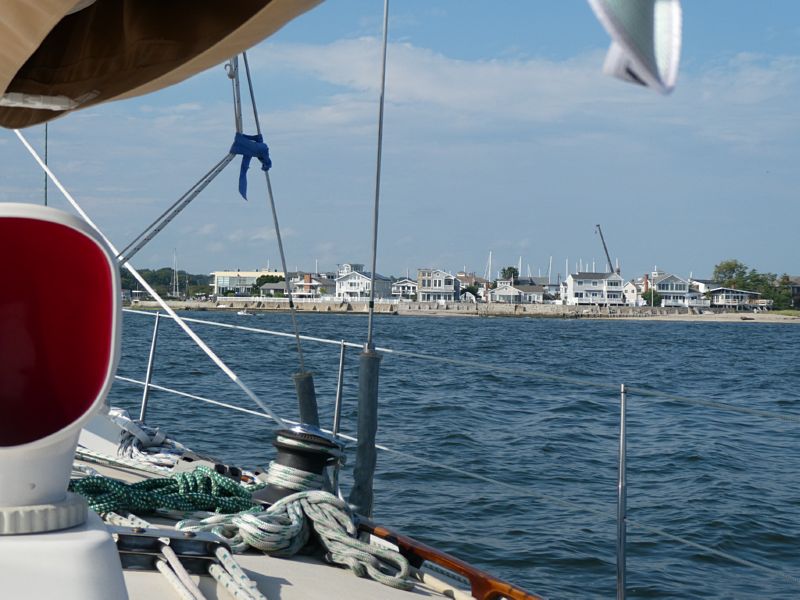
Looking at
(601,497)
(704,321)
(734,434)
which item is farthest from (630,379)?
(704,321)

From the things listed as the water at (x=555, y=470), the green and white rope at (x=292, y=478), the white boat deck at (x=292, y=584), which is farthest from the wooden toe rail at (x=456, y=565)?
the water at (x=555, y=470)

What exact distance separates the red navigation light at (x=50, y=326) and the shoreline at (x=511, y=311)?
8220 cm

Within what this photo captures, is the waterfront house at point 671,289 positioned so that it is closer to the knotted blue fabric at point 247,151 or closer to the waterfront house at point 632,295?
the waterfront house at point 632,295

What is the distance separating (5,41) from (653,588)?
15.2 ft

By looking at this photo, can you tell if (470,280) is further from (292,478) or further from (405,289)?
(292,478)

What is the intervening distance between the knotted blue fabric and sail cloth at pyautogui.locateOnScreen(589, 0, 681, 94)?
3.36 meters

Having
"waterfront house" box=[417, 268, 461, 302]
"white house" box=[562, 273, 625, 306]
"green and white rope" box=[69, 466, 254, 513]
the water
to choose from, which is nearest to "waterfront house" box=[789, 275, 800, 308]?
"white house" box=[562, 273, 625, 306]

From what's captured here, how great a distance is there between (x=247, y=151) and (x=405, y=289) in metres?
104

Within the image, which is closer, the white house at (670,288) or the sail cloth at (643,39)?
the sail cloth at (643,39)

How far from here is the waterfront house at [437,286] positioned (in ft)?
330

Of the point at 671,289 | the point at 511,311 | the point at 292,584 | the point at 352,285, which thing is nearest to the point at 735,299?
the point at 671,289

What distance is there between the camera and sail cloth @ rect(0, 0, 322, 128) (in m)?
1.67

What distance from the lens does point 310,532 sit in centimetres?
236

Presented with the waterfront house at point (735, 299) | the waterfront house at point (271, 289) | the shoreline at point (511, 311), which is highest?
the waterfront house at point (735, 299)
